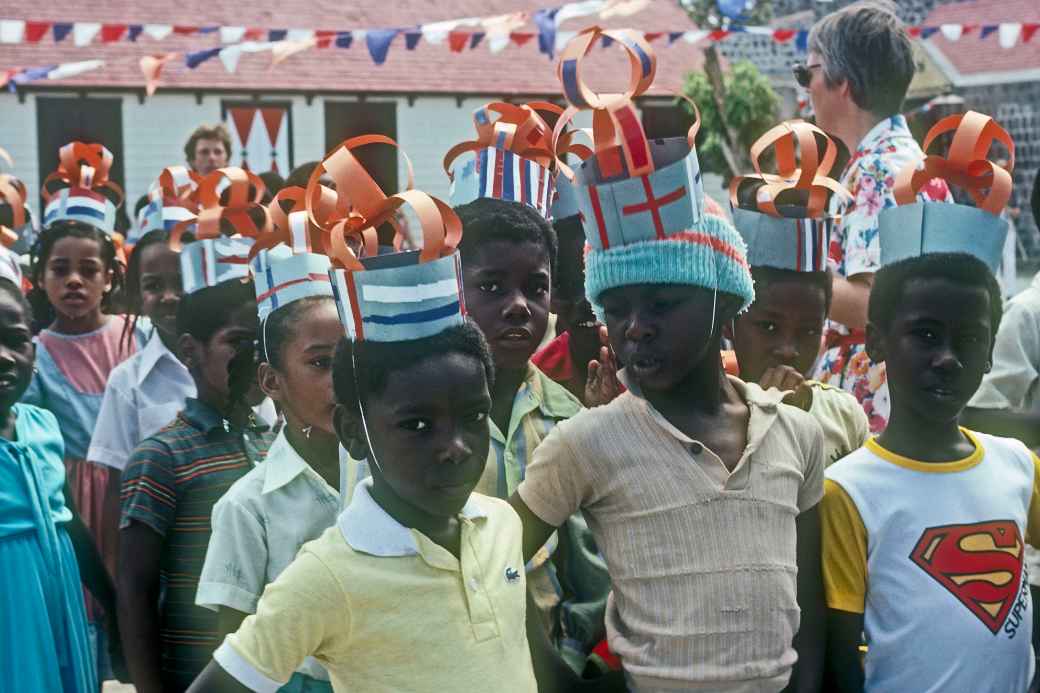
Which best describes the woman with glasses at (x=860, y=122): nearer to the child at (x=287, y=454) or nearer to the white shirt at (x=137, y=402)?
the child at (x=287, y=454)

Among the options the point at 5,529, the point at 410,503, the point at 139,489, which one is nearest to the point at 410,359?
the point at 410,503

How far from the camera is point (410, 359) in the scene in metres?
2.29

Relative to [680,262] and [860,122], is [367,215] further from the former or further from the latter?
[860,122]

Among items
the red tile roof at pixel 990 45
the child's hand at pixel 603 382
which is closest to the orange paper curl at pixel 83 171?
the child's hand at pixel 603 382

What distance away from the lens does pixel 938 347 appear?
8.71 ft

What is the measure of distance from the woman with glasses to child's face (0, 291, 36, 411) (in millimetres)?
2226

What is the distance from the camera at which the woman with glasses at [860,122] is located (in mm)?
3811

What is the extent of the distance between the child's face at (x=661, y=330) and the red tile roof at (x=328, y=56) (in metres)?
21.1

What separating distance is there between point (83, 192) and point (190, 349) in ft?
7.76

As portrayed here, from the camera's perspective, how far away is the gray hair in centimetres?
404

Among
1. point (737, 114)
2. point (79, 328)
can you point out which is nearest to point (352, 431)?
point (79, 328)

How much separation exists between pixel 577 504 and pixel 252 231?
1838 millimetres

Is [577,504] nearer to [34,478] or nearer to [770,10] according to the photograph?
[34,478]

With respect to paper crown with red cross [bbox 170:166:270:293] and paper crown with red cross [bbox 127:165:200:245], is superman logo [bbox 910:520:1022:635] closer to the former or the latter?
paper crown with red cross [bbox 170:166:270:293]
